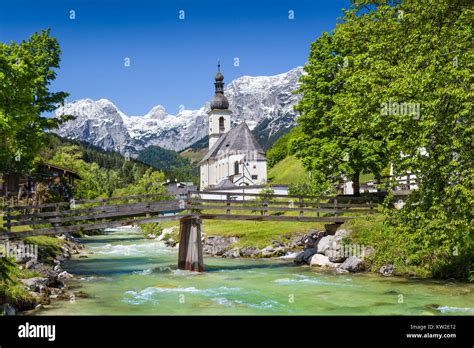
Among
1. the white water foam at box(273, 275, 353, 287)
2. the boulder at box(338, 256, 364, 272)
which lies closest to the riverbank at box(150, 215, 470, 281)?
the boulder at box(338, 256, 364, 272)

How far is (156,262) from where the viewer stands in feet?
121

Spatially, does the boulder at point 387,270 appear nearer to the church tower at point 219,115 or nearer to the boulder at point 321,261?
the boulder at point 321,261

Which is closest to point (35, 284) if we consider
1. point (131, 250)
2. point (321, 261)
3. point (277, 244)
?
point (321, 261)

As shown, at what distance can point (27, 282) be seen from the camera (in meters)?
21.7

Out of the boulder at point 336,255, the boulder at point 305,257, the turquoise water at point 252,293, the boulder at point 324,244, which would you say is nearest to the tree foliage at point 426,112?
the turquoise water at point 252,293

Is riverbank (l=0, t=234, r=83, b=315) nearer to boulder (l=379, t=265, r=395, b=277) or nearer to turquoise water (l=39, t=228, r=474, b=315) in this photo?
turquoise water (l=39, t=228, r=474, b=315)

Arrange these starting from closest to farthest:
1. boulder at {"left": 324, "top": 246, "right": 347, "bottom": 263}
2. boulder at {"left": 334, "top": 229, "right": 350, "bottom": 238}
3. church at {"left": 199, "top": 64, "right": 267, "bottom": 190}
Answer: boulder at {"left": 324, "top": 246, "right": 347, "bottom": 263} < boulder at {"left": 334, "top": 229, "right": 350, "bottom": 238} < church at {"left": 199, "top": 64, "right": 267, "bottom": 190}

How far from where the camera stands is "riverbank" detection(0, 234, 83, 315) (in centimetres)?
1856

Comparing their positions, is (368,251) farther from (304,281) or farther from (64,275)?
(64,275)

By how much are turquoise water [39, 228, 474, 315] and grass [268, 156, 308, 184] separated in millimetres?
62329

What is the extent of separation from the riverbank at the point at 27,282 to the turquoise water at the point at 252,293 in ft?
2.67

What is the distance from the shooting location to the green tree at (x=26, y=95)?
82.2 ft

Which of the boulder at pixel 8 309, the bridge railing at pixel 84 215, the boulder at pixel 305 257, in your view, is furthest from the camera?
the boulder at pixel 305 257
